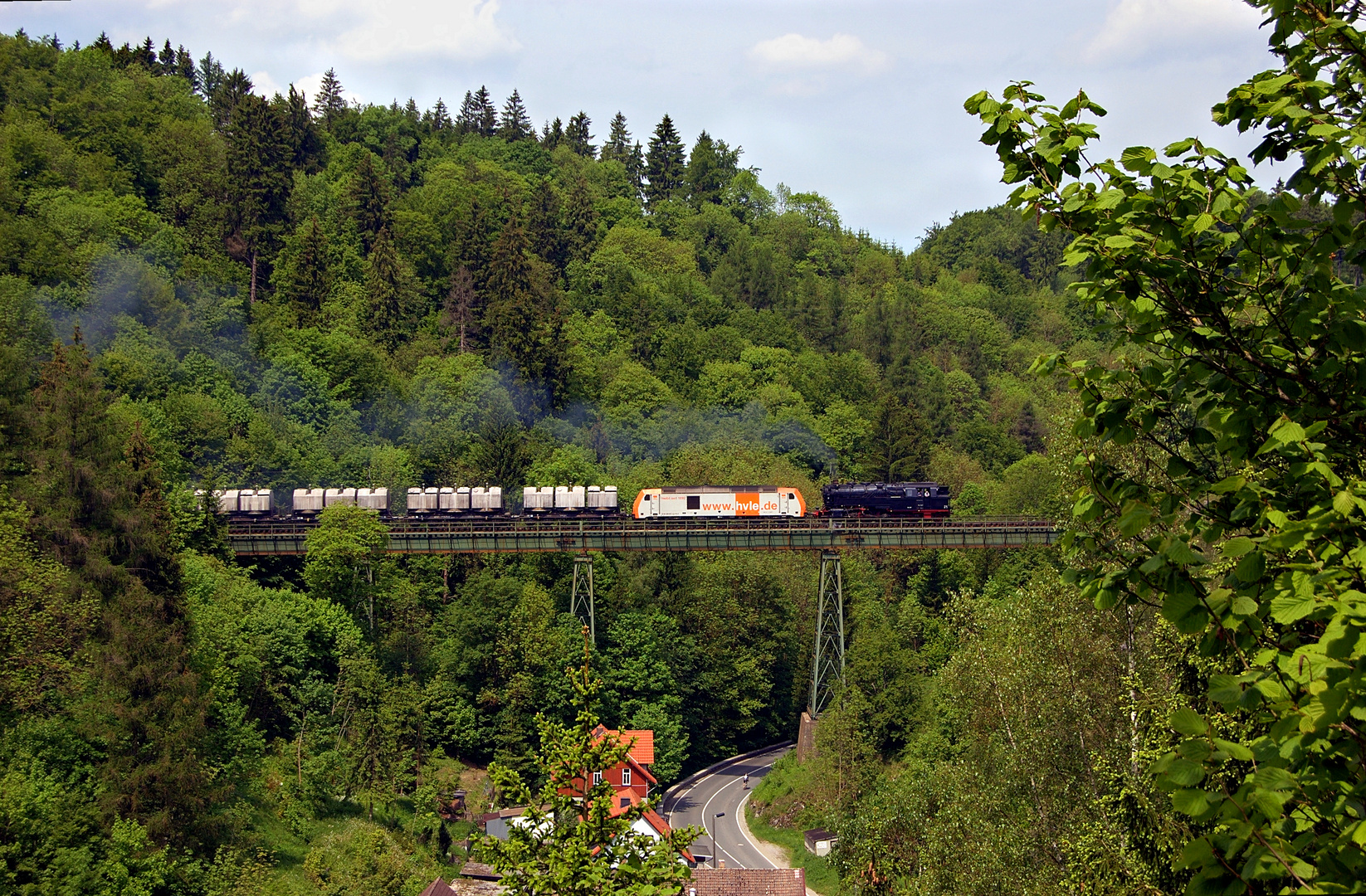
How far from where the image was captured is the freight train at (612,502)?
6662 cm

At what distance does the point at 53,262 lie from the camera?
77375 mm

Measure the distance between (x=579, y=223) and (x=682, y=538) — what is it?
74305 millimetres

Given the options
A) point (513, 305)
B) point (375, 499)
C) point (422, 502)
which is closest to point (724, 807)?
point (422, 502)

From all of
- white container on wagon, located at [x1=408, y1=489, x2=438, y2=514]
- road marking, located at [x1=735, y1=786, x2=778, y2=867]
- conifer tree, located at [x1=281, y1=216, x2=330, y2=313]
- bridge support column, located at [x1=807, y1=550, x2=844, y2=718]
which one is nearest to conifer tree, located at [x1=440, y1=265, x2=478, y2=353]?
conifer tree, located at [x1=281, y1=216, x2=330, y2=313]

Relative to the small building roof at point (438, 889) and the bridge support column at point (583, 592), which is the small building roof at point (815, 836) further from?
the small building roof at point (438, 889)

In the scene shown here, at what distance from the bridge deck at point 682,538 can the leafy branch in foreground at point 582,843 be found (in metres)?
46.3

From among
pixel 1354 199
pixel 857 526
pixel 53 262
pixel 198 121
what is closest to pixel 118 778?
pixel 857 526

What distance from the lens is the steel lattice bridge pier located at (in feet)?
201

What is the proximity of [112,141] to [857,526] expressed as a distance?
7494cm

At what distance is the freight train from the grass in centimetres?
1775

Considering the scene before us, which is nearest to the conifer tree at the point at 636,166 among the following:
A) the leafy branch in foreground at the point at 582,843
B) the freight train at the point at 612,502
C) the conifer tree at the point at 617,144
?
the conifer tree at the point at 617,144

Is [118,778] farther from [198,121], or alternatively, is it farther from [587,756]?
[198,121]

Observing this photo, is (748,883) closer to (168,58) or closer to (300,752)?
(300,752)

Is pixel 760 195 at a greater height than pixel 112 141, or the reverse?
pixel 760 195
